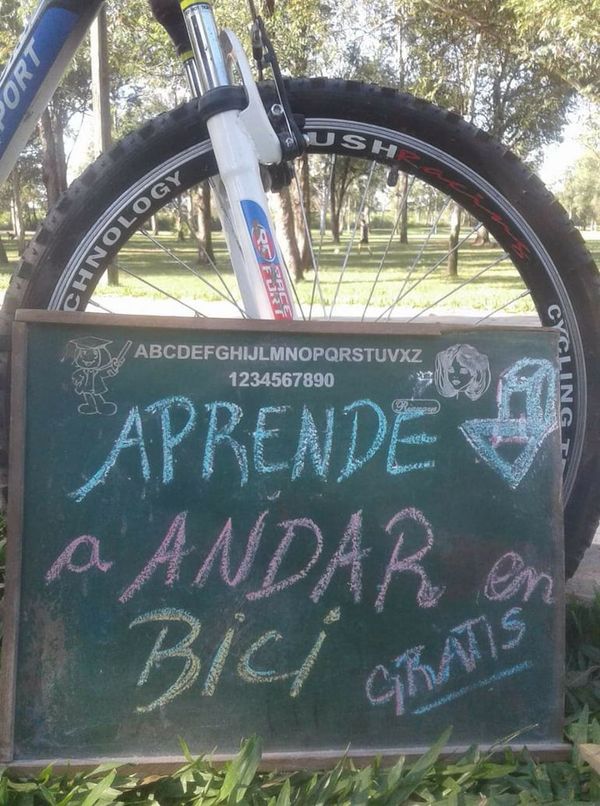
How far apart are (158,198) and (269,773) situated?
1.41 metres

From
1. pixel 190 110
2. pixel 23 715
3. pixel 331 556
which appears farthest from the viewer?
pixel 190 110

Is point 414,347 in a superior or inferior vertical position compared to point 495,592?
superior

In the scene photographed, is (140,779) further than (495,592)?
No

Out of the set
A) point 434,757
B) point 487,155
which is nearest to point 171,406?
point 434,757

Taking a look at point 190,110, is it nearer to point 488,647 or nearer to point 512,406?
point 512,406

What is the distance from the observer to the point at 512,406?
2.08m

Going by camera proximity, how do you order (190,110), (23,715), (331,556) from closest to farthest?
1. (23,715)
2. (331,556)
3. (190,110)

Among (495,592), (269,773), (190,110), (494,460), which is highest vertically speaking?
(190,110)

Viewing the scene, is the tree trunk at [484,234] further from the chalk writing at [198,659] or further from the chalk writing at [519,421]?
the chalk writing at [198,659]

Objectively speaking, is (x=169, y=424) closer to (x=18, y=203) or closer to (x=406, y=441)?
(x=406, y=441)

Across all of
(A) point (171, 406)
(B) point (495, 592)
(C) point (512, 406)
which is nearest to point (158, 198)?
(A) point (171, 406)

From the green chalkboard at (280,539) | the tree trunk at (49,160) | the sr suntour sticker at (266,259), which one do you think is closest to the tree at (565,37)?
the tree trunk at (49,160)

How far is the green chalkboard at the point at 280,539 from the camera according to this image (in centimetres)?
189

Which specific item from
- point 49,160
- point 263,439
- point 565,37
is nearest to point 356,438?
point 263,439
